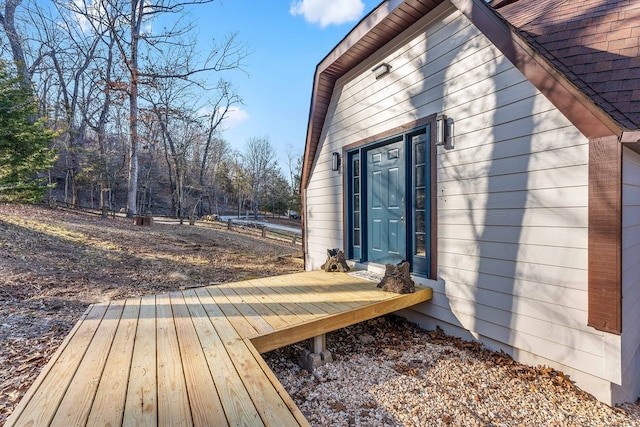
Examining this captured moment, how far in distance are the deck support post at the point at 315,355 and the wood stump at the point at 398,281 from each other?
105 centimetres

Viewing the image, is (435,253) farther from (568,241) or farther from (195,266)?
(195,266)

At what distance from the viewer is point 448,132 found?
133 inches

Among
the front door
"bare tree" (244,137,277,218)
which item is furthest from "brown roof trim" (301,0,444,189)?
"bare tree" (244,137,277,218)

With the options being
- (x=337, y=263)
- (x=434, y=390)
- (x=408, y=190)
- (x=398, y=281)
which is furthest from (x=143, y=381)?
(x=408, y=190)

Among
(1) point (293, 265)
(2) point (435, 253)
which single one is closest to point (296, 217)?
(1) point (293, 265)

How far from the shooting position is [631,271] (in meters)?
2.42

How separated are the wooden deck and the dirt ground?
0.50 metres

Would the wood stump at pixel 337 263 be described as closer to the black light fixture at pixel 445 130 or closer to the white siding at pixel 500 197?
the white siding at pixel 500 197

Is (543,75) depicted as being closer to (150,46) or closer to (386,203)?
(386,203)

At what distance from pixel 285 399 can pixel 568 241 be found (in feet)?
8.24

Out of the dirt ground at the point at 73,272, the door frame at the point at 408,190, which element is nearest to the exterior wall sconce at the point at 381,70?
the door frame at the point at 408,190

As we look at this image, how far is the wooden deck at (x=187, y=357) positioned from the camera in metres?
1.43

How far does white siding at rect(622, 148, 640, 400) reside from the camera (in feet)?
7.45

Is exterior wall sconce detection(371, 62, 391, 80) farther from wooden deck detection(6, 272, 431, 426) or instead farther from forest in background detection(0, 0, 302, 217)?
forest in background detection(0, 0, 302, 217)
